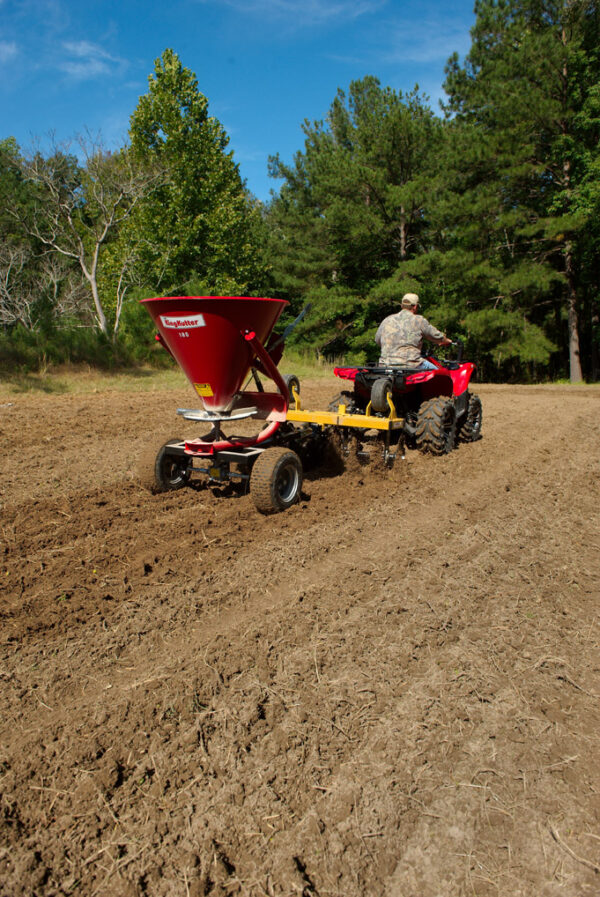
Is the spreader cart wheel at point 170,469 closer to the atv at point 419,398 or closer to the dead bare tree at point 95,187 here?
the atv at point 419,398

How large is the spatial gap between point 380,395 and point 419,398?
165 cm

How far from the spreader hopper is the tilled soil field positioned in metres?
1.14

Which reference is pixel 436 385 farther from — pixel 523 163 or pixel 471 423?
pixel 523 163

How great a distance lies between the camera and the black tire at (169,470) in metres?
5.68

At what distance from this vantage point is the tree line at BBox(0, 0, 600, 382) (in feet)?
67.8

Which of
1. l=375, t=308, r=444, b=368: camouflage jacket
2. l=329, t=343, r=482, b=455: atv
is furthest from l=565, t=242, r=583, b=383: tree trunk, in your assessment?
l=375, t=308, r=444, b=368: camouflage jacket

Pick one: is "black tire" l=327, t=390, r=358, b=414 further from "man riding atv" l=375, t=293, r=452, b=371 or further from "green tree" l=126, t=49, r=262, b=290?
"green tree" l=126, t=49, r=262, b=290

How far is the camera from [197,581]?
3982 mm

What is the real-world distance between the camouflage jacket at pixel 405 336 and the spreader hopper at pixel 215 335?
2.19 m

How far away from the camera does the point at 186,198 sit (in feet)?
90.1

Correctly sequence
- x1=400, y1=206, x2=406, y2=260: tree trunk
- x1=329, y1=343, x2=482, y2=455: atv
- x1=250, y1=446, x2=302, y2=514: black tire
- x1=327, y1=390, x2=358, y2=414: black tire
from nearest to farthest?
x1=250, y1=446, x2=302, y2=514: black tire < x1=329, y1=343, x2=482, y2=455: atv < x1=327, y1=390, x2=358, y2=414: black tire < x1=400, y1=206, x2=406, y2=260: tree trunk

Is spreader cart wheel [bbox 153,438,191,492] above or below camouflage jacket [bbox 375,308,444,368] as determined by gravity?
below

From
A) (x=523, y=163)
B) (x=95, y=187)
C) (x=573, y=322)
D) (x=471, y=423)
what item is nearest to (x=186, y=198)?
(x=95, y=187)

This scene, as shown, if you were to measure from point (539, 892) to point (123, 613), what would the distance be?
246 cm
